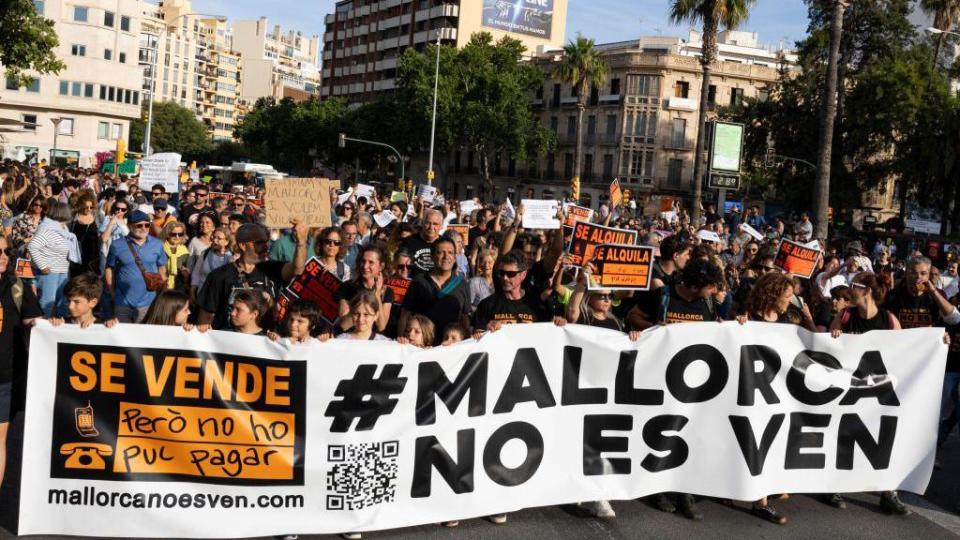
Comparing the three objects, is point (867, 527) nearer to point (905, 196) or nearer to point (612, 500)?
point (612, 500)

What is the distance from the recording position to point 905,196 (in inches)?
1769

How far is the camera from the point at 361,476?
5543 millimetres

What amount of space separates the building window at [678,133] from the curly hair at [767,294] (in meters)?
59.3

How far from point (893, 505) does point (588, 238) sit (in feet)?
9.94

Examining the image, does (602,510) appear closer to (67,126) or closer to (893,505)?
(893,505)

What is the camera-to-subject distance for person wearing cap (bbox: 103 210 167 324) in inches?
332

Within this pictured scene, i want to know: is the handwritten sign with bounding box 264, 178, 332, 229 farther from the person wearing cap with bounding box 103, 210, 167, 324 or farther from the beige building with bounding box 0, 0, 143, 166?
the beige building with bounding box 0, 0, 143, 166

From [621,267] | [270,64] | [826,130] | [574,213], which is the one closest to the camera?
[621,267]

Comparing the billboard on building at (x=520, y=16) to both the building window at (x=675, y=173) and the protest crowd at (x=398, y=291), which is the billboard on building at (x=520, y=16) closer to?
the building window at (x=675, y=173)

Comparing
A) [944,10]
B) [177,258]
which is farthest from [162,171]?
[944,10]

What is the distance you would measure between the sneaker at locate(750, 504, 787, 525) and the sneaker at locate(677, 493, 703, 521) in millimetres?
374

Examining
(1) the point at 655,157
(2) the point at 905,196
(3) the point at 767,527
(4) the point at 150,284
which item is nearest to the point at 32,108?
(1) the point at 655,157

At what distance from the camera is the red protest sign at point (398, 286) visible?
7688 mm

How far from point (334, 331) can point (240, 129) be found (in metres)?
88.9
